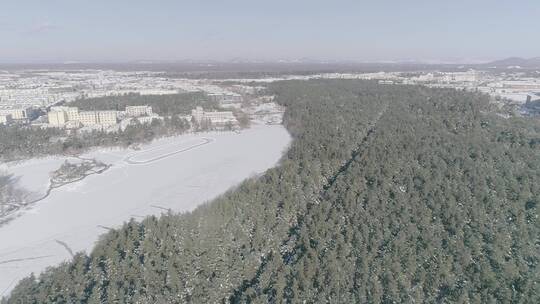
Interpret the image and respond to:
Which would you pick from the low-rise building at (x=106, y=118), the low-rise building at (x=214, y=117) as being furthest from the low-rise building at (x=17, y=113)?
the low-rise building at (x=214, y=117)

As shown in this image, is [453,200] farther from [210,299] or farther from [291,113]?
[291,113]

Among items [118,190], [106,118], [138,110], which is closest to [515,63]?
[138,110]

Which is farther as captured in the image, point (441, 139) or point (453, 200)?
point (441, 139)

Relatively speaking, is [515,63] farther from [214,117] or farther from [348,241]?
[348,241]

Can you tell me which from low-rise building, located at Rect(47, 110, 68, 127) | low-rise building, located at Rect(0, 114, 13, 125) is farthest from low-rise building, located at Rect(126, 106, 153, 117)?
low-rise building, located at Rect(0, 114, 13, 125)

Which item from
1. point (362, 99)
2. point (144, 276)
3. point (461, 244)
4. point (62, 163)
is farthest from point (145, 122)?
point (461, 244)

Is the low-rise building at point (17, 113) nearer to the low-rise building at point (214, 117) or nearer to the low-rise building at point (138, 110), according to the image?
the low-rise building at point (138, 110)
